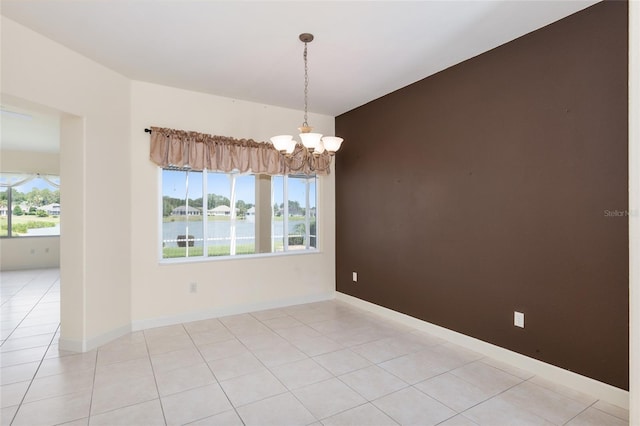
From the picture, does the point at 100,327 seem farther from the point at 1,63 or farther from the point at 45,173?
the point at 45,173

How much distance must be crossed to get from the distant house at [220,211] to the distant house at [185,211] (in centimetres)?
15

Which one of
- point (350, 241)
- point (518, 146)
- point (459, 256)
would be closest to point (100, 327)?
point (350, 241)

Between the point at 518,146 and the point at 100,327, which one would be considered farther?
the point at 100,327

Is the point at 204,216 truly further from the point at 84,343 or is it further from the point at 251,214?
the point at 84,343

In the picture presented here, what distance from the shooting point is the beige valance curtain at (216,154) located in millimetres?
3730

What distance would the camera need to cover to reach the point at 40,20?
249 centimetres

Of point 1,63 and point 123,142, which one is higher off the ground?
point 1,63

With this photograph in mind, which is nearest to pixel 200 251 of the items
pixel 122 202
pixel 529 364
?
pixel 122 202

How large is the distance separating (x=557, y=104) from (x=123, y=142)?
4.09 meters

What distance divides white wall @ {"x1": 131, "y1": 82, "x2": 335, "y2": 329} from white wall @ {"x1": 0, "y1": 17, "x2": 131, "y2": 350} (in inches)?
5.4

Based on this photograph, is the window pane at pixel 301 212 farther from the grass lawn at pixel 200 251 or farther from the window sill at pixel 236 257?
the grass lawn at pixel 200 251

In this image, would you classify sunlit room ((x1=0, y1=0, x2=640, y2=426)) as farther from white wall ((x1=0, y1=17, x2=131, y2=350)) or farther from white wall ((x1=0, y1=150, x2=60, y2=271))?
white wall ((x1=0, y1=150, x2=60, y2=271))

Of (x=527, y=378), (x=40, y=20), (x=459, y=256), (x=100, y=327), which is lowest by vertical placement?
(x=527, y=378)
